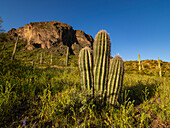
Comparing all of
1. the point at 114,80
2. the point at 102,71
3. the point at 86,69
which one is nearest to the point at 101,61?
the point at 102,71

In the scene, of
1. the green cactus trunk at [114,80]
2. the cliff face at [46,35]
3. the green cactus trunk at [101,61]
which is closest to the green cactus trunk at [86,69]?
the green cactus trunk at [101,61]

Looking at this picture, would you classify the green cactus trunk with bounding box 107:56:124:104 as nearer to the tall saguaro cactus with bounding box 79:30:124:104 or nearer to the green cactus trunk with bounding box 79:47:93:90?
the tall saguaro cactus with bounding box 79:30:124:104

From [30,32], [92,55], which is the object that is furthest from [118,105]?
[30,32]

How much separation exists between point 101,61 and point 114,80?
2.15 ft

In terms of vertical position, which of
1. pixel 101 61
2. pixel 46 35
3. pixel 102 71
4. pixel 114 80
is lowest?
pixel 114 80

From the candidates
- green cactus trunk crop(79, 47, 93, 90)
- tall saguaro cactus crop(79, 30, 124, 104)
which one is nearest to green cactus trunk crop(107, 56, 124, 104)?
tall saguaro cactus crop(79, 30, 124, 104)

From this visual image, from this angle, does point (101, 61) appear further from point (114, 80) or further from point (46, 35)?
point (46, 35)

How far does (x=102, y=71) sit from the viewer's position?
8.70 ft

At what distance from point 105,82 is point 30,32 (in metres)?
107

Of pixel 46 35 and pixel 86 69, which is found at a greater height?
pixel 46 35

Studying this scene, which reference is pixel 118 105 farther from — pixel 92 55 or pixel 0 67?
pixel 0 67

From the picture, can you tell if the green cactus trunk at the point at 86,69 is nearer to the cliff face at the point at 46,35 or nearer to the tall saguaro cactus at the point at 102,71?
the tall saguaro cactus at the point at 102,71

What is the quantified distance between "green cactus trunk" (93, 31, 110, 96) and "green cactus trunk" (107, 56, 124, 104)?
0.49 feet

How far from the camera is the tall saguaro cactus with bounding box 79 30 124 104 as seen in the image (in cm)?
252
